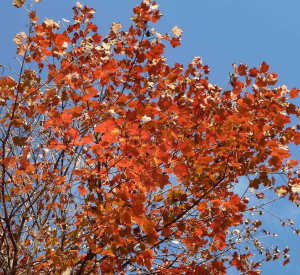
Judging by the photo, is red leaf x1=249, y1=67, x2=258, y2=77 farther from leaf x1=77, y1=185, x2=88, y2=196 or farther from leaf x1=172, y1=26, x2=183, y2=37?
leaf x1=77, y1=185, x2=88, y2=196

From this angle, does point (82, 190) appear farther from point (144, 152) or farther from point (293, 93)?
point (293, 93)

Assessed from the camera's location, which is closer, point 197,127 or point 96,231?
point 96,231

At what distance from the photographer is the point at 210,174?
353 centimetres

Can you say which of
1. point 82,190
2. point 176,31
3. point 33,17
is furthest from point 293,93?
point 33,17

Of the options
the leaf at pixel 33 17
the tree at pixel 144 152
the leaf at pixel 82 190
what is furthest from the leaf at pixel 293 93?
the leaf at pixel 33 17

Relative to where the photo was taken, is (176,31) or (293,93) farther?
(176,31)

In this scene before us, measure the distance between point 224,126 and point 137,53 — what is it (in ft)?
4.90

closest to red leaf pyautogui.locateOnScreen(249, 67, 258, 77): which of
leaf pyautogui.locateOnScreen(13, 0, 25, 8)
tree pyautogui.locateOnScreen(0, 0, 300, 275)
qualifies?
tree pyautogui.locateOnScreen(0, 0, 300, 275)

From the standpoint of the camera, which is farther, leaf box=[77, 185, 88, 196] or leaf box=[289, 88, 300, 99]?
leaf box=[289, 88, 300, 99]

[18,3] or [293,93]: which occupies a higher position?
[18,3]

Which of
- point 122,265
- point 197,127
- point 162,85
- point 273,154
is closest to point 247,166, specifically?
point 273,154

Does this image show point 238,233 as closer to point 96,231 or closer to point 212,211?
point 212,211

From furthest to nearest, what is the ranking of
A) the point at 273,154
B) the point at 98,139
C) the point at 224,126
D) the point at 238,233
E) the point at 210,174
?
the point at 238,233 → the point at 98,139 → the point at 210,174 → the point at 224,126 → the point at 273,154

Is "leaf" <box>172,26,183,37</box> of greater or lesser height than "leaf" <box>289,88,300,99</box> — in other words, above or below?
above
